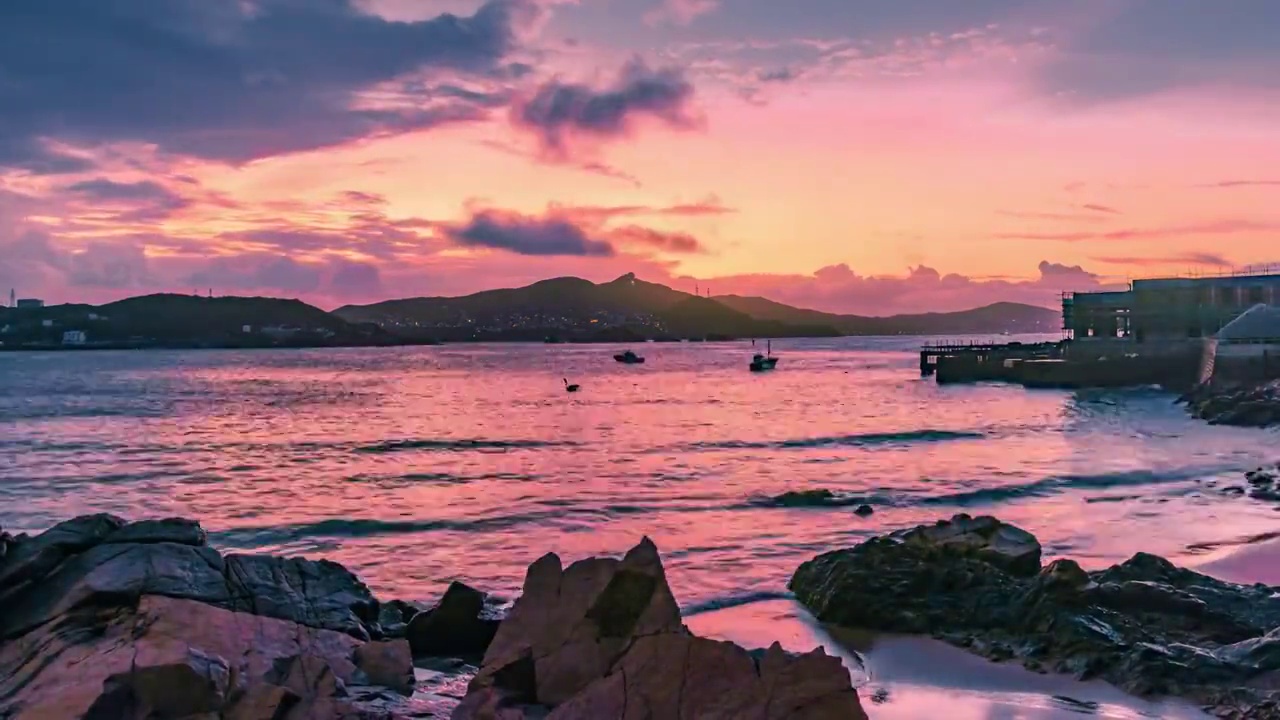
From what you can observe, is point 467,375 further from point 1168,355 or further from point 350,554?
point 350,554

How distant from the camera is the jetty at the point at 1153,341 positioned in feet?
210

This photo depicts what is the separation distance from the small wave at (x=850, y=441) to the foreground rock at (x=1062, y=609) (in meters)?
28.1

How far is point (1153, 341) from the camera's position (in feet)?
268

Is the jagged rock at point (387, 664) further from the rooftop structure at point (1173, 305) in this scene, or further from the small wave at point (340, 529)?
the rooftop structure at point (1173, 305)

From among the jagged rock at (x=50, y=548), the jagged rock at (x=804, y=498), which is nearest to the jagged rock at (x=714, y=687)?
the jagged rock at (x=50, y=548)

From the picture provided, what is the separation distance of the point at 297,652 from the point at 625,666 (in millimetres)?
4062

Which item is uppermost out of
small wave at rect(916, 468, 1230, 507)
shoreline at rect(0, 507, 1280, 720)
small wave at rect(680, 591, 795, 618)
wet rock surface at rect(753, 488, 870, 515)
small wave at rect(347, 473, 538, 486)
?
shoreline at rect(0, 507, 1280, 720)

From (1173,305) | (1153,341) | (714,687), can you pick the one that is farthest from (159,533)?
(1173,305)

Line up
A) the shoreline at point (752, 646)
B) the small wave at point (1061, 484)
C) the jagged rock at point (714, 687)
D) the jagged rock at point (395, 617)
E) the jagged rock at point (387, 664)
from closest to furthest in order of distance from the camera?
the jagged rock at point (714, 687) → the shoreline at point (752, 646) → the jagged rock at point (387, 664) → the jagged rock at point (395, 617) → the small wave at point (1061, 484)

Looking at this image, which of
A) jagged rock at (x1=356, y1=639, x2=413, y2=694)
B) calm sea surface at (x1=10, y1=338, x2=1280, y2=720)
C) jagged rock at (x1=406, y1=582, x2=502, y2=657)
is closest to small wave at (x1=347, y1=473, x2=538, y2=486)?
calm sea surface at (x1=10, y1=338, x2=1280, y2=720)

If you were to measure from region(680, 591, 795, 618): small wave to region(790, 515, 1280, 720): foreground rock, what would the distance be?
40 centimetres

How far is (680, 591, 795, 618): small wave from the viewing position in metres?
16.1

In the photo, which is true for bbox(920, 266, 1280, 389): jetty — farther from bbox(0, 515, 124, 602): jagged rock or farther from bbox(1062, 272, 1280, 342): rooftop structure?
bbox(0, 515, 124, 602): jagged rock

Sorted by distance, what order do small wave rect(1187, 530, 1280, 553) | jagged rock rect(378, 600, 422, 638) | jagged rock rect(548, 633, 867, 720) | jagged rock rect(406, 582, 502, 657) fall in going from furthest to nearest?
small wave rect(1187, 530, 1280, 553) < jagged rock rect(378, 600, 422, 638) < jagged rock rect(406, 582, 502, 657) < jagged rock rect(548, 633, 867, 720)
